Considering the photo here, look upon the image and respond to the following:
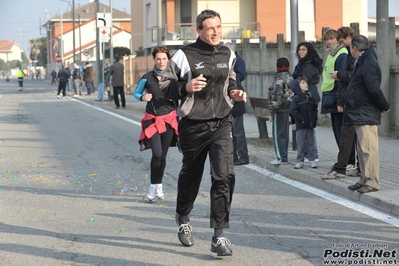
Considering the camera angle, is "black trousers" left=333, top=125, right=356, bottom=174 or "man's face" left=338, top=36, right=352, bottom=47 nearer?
"black trousers" left=333, top=125, right=356, bottom=174

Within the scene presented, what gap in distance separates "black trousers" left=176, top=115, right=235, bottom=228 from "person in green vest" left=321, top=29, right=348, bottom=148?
4201 millimetres

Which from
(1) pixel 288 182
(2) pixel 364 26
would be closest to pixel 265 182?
(1) pixel 288 182

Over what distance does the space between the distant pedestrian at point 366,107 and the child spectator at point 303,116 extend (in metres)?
2.11

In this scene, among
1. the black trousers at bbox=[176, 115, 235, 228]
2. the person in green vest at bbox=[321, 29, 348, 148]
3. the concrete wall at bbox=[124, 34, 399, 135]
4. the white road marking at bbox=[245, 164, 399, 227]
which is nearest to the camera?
the black trousers at bbox=[176, 115, 235, 228]

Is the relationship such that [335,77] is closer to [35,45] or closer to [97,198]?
[97,198]

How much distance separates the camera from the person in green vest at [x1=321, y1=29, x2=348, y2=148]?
10.4m

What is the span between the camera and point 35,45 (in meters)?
147

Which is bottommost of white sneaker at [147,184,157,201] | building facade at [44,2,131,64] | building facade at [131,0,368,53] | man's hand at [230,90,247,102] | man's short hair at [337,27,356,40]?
white sneaker at [147,184,157,201]

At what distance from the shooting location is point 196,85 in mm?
6086

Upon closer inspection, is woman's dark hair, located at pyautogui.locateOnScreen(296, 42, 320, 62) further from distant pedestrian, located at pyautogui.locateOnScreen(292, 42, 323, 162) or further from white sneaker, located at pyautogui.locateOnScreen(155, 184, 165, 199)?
white sneaker, located at pyautogui.locateOnScreen(155, 184, 165, 199)

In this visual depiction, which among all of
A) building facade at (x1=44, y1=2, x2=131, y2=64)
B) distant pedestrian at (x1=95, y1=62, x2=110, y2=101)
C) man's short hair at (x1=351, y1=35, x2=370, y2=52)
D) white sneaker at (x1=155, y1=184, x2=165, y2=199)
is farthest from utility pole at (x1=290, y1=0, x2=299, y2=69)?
building facade at (x1=44, y1=2, x2=131, y2=64)

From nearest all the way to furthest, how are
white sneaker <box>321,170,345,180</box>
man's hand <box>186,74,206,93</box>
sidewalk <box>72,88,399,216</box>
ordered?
1. man's hand <box>186,74,206,93</box>
2. sidewalk <box>72,88,399,216</box>
3. white sneaker <box>321,170,345,180</box>

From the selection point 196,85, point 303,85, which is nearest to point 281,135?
point 303,85

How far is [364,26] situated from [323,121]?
3825 cm
